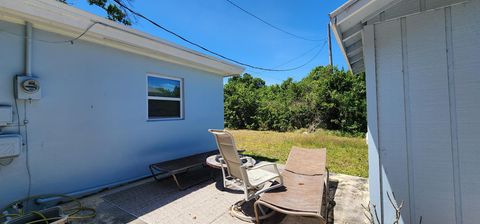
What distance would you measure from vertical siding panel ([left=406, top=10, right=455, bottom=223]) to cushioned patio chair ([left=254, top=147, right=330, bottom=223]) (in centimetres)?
117

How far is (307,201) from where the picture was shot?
2.93 metres

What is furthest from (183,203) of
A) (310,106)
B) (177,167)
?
(310,106)

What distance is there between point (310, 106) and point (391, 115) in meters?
13.7

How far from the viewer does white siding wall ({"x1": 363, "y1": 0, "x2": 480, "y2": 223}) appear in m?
2.21

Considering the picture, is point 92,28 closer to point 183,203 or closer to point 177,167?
point 177,167

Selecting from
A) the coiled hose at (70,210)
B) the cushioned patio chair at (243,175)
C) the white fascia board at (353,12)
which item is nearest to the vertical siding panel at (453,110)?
the white fascia board at (353,12)

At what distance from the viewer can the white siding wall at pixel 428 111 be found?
2209mm

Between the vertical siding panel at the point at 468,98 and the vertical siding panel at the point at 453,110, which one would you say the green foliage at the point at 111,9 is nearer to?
the vertical siding panel at the point at 453,110

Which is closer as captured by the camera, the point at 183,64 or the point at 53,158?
the point at 53,158

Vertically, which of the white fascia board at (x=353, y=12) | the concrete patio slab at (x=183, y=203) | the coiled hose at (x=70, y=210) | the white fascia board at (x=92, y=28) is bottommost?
the concrete patio slab at (x=183, y=203)

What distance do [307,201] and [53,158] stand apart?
4.37 meters

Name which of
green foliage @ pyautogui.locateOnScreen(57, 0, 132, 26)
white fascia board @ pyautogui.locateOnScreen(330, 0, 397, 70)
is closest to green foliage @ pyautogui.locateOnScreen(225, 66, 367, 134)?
green foliage @ pyautogui.locateOnScreen(57, 0, 132, 26)

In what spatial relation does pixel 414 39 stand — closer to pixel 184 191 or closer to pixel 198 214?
pixel 198 214

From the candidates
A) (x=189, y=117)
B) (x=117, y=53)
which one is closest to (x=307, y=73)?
(x=189, y=117)
